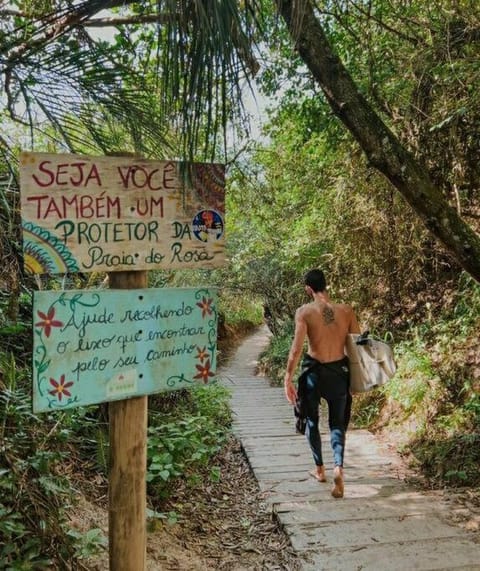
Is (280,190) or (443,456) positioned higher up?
(280,190)

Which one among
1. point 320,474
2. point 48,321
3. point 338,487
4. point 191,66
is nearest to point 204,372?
point 48,321

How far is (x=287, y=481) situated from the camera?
3479 mm

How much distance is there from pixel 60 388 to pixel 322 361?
90.2 inches

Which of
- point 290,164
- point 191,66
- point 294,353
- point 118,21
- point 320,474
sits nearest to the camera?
point 191,66

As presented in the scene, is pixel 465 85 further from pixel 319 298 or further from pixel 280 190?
pixel 280 190

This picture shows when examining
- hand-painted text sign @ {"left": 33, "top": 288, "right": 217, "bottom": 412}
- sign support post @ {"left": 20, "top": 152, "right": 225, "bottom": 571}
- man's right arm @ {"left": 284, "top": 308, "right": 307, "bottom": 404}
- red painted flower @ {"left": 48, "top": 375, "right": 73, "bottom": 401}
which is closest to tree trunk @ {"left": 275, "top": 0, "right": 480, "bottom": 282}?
man's right arm @ {"left": 284, "top": 308, "right": 307, "bottom": 404}

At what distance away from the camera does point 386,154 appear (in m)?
A: 2.88

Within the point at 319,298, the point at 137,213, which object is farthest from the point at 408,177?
the point at 137,213

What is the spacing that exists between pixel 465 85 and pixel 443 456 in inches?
118

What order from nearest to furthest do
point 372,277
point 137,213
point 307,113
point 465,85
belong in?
1. point 137,213
2. point 465,85
3. point 307,113
4. point 372,277

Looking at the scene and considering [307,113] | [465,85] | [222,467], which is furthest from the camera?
[307,113]

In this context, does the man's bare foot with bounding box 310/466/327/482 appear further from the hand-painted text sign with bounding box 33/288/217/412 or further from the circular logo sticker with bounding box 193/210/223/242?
the circular logo sticker with bounding box 193/210/223/242

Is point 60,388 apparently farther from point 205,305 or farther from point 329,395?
point 329,395

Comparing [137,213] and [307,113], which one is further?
[307,113]
